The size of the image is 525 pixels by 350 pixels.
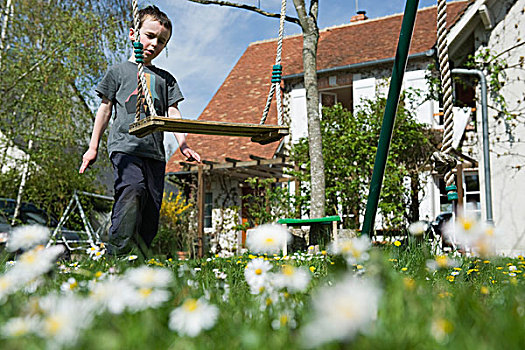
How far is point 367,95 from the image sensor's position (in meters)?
11.6

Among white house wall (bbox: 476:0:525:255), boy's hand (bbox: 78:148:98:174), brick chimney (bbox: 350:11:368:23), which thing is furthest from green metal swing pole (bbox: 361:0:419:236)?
brick chimney (bbox: 350:11:368:23)

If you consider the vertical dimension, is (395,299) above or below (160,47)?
below

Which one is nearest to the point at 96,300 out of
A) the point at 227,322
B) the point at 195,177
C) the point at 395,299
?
the point at 227,322

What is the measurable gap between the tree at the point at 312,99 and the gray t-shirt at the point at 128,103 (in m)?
3.27

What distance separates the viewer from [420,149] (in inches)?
348

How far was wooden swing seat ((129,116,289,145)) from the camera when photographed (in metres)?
2.20

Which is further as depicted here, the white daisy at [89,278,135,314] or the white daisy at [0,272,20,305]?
the white daisy at [0,272,20,305]

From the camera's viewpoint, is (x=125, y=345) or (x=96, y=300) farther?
(x=96, y=300)

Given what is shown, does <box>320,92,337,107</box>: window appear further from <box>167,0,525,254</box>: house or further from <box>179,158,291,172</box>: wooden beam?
<box>179,158,291,172</box>: wooden beam

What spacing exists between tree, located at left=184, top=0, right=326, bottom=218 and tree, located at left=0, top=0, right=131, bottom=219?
442cm

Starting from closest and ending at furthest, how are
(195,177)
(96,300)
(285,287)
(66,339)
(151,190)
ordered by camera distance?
(66,339), (96,300), (285,287), (151,190), (195,177)

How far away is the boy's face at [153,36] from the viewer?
3154 millimetres

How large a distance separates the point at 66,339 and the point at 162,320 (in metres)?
0.31

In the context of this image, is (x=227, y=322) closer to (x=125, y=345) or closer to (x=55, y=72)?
(x=125, y=345)
